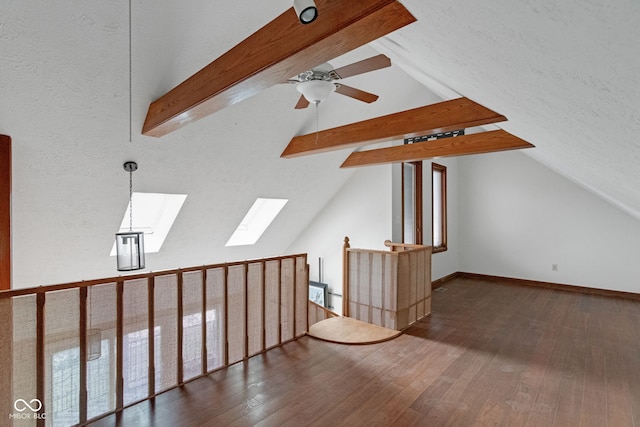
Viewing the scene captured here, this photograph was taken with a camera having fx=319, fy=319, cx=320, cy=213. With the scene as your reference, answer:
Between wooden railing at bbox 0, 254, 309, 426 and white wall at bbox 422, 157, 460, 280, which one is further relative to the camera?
white wall at bbox 422, 157, 460, 280

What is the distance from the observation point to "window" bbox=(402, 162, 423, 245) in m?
5.66

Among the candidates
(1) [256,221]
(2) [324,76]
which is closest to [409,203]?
(1) [256,221]

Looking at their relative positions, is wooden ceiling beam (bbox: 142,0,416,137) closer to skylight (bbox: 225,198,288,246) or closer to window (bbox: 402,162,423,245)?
skylight (bbox: 225,198,288,246)

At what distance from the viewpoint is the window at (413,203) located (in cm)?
566

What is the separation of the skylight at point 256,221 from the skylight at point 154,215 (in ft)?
3.99

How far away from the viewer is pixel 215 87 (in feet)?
6.82

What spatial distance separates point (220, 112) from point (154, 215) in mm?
1949

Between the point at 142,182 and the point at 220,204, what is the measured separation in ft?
3.75

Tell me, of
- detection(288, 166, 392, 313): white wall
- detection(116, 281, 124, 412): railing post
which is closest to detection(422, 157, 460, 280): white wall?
detection(288, 166, 392, 313): white wall

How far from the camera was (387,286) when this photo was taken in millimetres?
3961

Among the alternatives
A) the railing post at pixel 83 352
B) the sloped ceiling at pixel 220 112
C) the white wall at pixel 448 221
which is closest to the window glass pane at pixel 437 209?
the white wall at pixel 448 221

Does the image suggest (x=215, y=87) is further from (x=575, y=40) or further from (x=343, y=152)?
(x=343, y=152)

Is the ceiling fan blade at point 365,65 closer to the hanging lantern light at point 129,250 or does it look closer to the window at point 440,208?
the hanging lantern light at point 129,250

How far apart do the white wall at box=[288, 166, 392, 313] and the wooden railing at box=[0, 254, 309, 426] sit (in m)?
2.37
